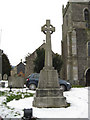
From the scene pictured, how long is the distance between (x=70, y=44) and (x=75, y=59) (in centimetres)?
282

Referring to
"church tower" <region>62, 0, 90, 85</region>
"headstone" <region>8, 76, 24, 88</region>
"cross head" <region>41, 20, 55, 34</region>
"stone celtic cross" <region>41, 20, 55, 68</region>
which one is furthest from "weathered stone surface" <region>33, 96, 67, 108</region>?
"church tower" <region>62, 0, 90, 85</region>

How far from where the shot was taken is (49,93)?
627 centimetres

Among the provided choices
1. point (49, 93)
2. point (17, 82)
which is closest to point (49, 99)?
point (49, 93)

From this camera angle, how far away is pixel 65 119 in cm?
423

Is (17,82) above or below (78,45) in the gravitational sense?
below

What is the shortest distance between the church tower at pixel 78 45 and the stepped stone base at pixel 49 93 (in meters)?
14.3

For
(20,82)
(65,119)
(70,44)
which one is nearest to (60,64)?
(70,44)

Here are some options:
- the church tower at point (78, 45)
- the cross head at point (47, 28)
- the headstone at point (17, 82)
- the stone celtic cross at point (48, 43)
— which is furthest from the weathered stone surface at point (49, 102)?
the church tower at point (78, 45)

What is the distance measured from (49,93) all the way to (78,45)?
54.5 feet

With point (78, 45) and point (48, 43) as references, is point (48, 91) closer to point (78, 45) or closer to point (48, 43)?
point (48, 43)

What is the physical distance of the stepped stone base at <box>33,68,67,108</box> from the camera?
19.8 feet

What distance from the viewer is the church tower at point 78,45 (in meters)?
20.9

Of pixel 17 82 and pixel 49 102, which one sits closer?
pixel 49 102

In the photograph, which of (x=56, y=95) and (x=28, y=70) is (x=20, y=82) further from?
(x=28, y=70)
